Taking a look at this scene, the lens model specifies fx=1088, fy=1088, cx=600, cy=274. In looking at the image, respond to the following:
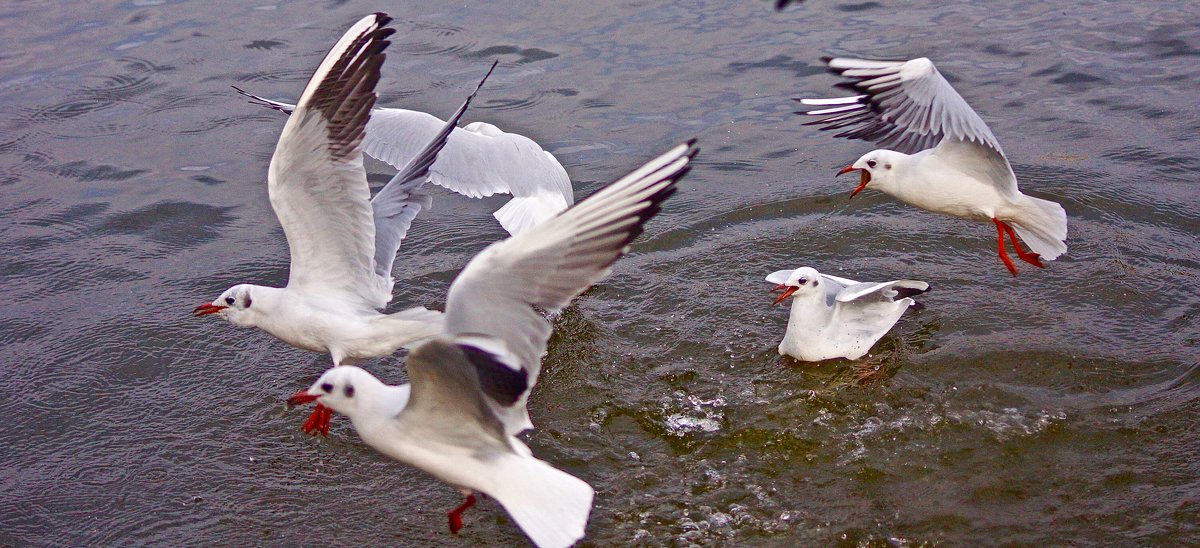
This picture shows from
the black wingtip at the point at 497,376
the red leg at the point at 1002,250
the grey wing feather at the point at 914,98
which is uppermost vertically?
the grey wing feather at the point at 914,98

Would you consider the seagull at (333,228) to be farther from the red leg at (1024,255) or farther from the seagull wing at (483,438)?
the red leg at (1024,255)

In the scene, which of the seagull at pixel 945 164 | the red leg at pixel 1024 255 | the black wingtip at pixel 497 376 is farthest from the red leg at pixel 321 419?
the red leg at pixel 1024 255

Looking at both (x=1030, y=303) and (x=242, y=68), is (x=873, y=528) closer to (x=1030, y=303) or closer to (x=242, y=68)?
(x=1030, y=303)

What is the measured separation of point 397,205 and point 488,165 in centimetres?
99

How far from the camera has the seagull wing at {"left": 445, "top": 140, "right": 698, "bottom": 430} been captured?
3.23 meters

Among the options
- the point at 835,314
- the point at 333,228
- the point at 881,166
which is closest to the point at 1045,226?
the point at 881,166

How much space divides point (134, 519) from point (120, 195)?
4.20 metres

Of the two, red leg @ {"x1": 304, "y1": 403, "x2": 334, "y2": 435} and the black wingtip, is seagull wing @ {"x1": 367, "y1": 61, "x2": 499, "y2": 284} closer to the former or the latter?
red leg @ {"x1": 304, "y1": 403, "x2": 334, "y2": 435}

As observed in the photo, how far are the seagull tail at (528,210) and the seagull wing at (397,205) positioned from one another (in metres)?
0.64

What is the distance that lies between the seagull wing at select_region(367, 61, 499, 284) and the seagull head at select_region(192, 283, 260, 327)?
0.67 metres

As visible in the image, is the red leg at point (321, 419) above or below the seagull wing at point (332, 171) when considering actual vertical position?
below

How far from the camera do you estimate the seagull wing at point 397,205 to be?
5367 millimetres

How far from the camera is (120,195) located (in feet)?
26.7

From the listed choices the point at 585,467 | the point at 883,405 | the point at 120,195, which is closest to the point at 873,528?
the point at 883,405
